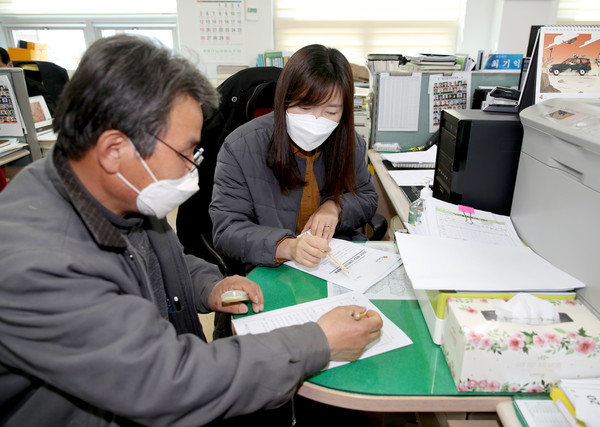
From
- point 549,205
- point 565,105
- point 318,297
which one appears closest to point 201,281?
point 318,297

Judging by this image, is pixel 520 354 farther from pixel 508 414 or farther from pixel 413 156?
pixel 413 156

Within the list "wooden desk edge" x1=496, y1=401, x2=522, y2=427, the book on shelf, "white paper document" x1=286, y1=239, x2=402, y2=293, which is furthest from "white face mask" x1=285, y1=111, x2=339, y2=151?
the book on shelf

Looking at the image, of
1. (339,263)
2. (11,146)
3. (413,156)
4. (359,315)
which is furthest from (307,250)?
(11,146)

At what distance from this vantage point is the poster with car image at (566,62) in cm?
126

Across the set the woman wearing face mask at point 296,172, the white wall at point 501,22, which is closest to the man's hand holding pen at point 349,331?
the woman wearing face mask at point 296,172

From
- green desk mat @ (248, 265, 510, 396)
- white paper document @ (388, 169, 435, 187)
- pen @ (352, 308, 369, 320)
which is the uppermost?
pen @ (352, 308, 369, 320)

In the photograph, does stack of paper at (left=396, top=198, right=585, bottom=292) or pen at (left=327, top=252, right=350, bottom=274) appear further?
pen at (left=327, top=252, right=350, bottom=274)

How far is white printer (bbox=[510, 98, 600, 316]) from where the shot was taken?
→ 2.84 feet

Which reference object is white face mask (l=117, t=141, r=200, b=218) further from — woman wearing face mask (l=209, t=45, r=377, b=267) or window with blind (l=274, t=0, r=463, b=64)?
window with blind (l=274, t=0, r=463, b=64)

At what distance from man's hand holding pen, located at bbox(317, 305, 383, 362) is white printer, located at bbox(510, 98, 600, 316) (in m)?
0.42

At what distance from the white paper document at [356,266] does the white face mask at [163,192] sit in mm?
450

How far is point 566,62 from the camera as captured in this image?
127 centimetres

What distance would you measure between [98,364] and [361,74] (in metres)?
3.51

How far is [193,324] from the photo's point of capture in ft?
3.61
